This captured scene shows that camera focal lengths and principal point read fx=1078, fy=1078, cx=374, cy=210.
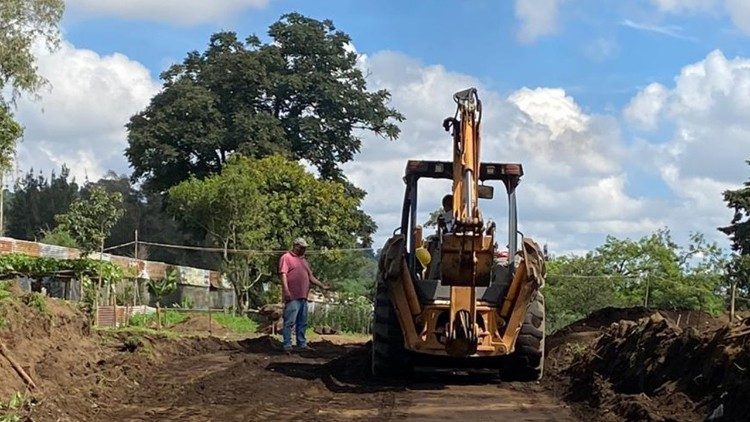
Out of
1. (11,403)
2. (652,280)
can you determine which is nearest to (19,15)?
(652,280)

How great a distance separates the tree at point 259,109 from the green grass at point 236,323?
1364 centimetres

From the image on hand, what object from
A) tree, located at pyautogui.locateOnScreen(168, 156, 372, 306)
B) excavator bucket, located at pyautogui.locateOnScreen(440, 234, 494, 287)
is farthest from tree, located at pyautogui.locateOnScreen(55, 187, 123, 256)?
excavator bucket, located at pyautogui.locateOnScreen(440, 234, 494, 287)

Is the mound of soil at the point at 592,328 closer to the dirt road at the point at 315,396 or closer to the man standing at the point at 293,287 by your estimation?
the dirt road at the point at 315,396

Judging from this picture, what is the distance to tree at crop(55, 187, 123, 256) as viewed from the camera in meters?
31.6

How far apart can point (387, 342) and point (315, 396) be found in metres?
1.90

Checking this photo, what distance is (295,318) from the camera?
17.5 m

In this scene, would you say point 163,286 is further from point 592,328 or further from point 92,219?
point 592,328

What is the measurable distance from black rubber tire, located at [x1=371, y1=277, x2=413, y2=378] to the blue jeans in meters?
4.01

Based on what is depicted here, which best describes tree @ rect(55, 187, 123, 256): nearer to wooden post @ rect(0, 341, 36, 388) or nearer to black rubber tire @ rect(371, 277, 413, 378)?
black rubber tire @ rect(371, 277, 413, 378)

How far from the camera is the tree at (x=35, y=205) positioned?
6731 cm

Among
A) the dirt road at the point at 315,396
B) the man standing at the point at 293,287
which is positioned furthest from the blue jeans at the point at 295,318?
the dirt road at the point at 315,396

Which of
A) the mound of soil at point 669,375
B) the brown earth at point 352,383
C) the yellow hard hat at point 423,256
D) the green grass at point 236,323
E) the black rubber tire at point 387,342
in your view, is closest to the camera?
the mound of soil at point 669,375

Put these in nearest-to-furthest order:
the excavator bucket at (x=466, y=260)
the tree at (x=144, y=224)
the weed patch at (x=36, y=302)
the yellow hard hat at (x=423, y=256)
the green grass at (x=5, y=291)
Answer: the excavator bucket at (x=466, y=260)
the green grass at (x=5, y=291)
the yellow hard hat at (x=423, y=256)
the weed patch at (x=36, y=302)
the tree at (x=144, y=224)

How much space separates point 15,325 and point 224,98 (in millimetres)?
37656
